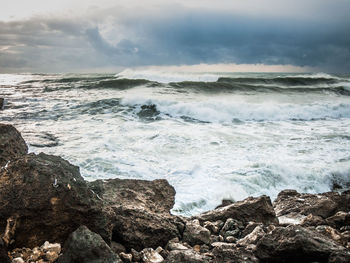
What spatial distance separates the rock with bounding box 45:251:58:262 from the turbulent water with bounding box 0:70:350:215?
2.77m

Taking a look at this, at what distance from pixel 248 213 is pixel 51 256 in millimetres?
2561

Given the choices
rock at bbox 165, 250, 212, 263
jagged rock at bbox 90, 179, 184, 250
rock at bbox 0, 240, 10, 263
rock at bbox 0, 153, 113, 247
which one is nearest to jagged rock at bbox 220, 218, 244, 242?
jagged rock at bbox 90, 179, 184, 250

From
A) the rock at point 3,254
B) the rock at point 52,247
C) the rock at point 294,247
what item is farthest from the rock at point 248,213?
the rock at point 3,254

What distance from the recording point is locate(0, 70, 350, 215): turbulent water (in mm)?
6070

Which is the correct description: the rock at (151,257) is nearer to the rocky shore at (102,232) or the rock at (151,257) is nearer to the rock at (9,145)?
the rocky shore at (102,232)

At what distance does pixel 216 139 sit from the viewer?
30.4 feet

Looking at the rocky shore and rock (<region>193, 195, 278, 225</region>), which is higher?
the rocky shore

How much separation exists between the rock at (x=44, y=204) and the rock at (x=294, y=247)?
4.19 ft

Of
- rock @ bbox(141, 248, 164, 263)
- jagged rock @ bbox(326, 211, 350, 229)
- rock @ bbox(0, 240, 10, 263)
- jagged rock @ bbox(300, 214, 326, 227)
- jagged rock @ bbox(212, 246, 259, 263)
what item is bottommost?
jagged rock @ bbox(300, 214, 326, 227)

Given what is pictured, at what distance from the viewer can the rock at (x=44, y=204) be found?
238 centimetres

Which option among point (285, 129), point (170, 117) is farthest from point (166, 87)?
point (285, 129)

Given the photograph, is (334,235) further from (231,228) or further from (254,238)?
(231,228)

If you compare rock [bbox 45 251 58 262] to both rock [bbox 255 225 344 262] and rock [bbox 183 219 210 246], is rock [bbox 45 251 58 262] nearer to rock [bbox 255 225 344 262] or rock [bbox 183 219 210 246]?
rock [bbox 183 219 210 246]

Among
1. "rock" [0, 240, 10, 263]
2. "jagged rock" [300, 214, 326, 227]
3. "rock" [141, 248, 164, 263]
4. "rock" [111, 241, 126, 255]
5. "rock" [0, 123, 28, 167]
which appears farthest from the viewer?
"rock" [0, 123, 28, 167]
